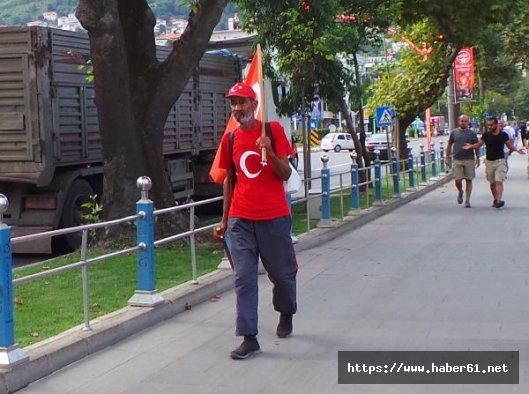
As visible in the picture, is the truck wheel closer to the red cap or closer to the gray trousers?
the gray trousers

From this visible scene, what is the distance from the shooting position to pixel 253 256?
6.57 metres

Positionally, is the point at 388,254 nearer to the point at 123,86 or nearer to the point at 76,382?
the point at 123,86

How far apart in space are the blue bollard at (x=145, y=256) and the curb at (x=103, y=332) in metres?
0.11

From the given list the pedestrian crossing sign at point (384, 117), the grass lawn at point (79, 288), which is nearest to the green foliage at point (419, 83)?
the pedestrian crossing sign at point (384, 117)

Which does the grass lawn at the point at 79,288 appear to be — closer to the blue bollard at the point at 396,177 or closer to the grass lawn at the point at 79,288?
the grass lawn at the point at 79,288

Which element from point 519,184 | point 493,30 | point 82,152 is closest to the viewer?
point 82,152

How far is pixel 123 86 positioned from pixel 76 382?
640cm

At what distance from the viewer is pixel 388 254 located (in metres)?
12.1

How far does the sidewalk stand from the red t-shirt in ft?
3.54

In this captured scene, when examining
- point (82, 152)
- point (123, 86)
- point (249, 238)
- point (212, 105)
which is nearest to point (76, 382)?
point (249, 238)

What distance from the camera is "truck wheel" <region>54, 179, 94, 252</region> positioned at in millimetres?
13367

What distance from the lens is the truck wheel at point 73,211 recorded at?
43.9 feet

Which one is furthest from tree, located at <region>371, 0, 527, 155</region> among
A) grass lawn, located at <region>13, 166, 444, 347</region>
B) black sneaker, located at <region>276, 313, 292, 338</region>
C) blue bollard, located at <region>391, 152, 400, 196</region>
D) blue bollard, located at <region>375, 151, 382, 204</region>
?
black sneaker, located at <region>276, 313, 292, 338</region>

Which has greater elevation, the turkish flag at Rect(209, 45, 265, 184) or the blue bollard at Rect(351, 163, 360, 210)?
the turkish flag at Rect(209, 45, 265, 184)
